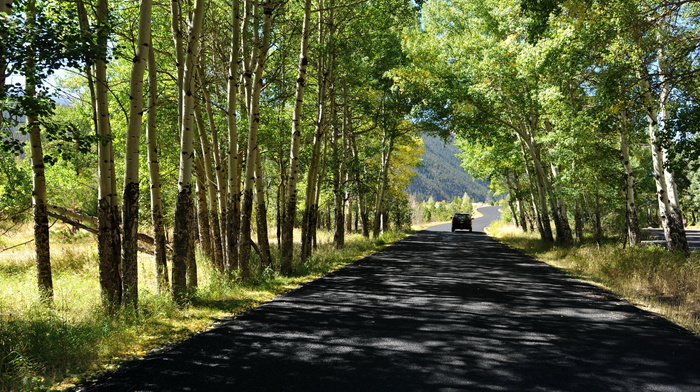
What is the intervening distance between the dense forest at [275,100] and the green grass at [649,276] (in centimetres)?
251

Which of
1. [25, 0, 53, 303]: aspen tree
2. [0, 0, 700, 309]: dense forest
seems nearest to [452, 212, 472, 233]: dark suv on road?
[0, 0, 700, 309]: dense forest

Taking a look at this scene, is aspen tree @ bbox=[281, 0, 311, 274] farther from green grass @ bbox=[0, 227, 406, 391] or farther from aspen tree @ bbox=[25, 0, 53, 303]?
Answer: aspen tree @ bbox=[25, 0, 53, 303]

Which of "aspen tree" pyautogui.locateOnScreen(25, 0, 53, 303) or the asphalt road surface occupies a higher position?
"aspen tree" pyautogui.locateOnScreen(25, 0, 53, 303)

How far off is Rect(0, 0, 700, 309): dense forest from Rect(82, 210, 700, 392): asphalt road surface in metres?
2.51

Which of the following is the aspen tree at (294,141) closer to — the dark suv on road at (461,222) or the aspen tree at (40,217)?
the aspen tree at (40,217)

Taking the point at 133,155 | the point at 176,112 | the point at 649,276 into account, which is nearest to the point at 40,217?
the point at 133,155

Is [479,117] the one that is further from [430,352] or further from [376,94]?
[430,352]

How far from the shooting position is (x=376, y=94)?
23.7 m

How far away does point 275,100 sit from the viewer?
16.5 meters

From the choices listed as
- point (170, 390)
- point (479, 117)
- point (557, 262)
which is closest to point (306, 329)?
point (170, 390)

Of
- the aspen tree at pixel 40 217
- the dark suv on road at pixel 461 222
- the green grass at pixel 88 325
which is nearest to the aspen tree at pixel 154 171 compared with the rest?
the green grass at pixel 88 325

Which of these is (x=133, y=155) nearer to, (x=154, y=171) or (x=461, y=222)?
(x=154, y=171)

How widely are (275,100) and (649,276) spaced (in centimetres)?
1311

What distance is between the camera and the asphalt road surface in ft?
13.7
